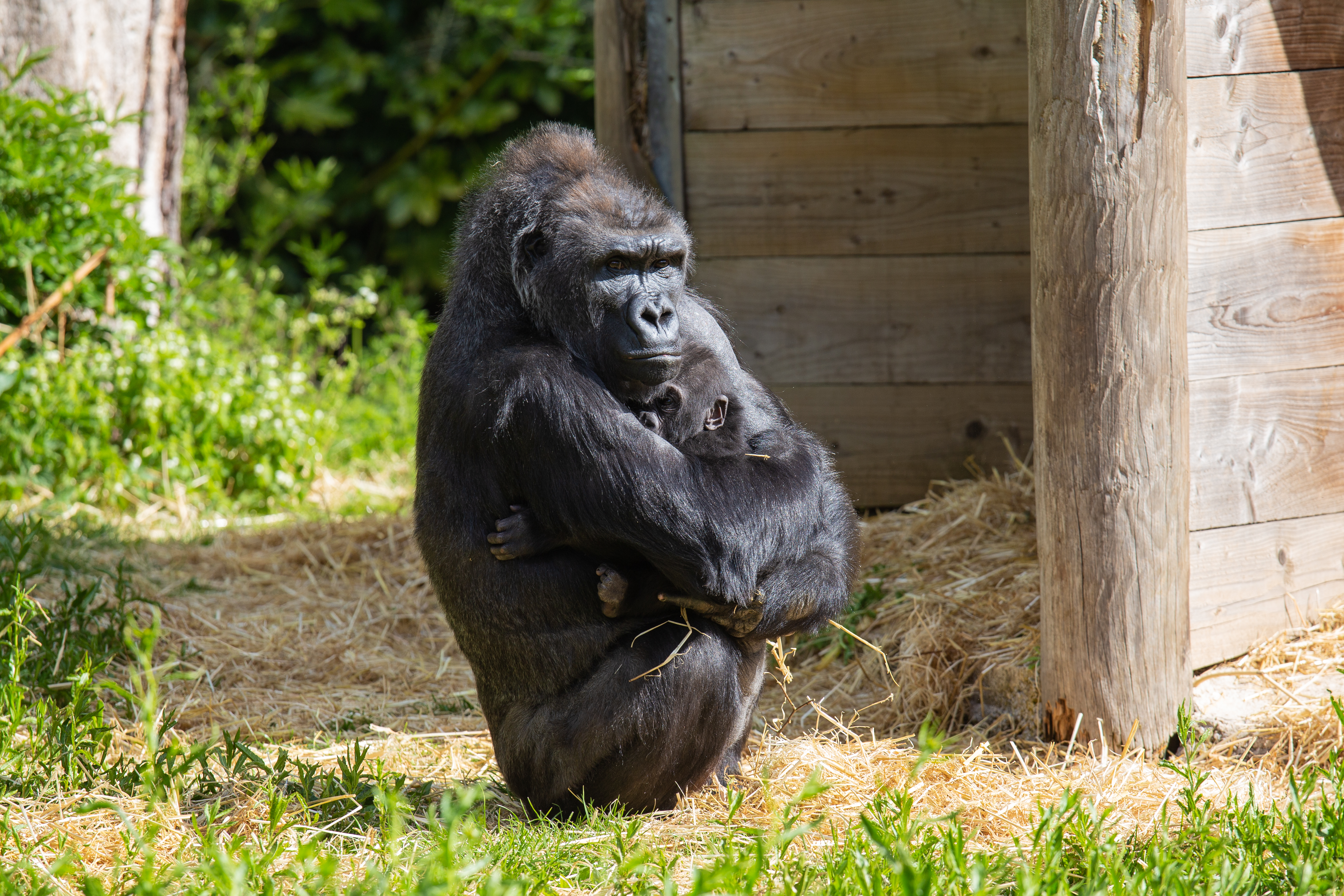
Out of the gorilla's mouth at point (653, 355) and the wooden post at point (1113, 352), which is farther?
the wooden post at point (1113, 352)

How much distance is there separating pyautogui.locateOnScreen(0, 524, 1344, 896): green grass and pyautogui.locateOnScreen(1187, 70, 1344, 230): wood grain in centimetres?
142

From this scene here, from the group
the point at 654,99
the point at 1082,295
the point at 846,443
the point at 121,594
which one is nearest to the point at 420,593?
the point at 121,594

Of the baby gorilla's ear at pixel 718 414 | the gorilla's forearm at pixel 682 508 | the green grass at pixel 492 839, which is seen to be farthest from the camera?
the baby gorilla's ear at pixel 718 414

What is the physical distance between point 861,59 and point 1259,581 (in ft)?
7.68

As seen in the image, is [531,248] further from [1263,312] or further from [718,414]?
[1263,312]

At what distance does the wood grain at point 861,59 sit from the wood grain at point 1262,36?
3.95 ft

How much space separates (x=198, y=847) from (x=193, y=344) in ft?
12.9

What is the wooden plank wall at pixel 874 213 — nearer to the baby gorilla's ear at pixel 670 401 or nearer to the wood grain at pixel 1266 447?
the wood grain at pixel 1266 447

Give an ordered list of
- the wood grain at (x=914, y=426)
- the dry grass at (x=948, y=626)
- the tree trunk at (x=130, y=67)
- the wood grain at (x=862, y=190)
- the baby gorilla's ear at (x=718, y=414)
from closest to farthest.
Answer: the baby gorilla's ear at (x=718, y=414) → the dry grass at (x=948, y=626) → the wood grain at (x=862, y=190) → the wood grain at (x=914, y=426) → the tree trunk at (x=130, y=67)

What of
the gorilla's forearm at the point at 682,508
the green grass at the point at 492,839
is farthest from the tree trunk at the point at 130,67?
the gorilla's forearm at the point at 682,508

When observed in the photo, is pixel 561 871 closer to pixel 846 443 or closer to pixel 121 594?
pixel 121 594

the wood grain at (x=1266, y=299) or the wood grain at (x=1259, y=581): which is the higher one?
the wood grain at (x=1266, y=299)

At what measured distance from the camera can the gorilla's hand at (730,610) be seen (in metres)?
2.64

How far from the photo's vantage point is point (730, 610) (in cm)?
265
